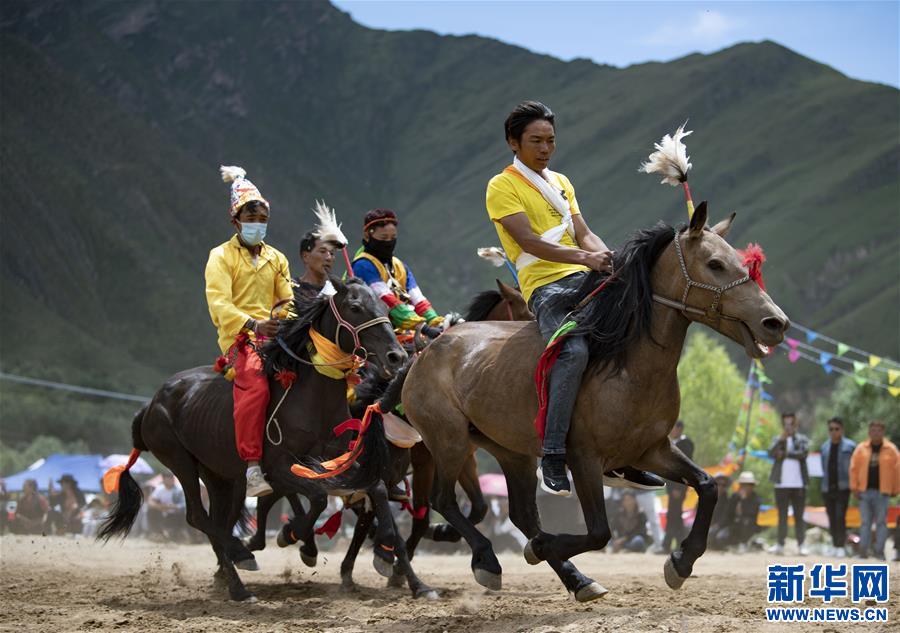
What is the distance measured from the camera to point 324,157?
16500 cm

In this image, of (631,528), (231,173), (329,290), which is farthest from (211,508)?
(631,528)

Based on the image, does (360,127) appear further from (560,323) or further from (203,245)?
(560,323)

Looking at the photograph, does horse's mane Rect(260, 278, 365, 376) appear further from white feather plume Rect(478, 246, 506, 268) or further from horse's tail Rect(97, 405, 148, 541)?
horse's tail Rect(97, 405, 148, 541)

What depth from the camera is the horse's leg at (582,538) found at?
6887mm

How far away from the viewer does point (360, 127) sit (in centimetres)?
17612

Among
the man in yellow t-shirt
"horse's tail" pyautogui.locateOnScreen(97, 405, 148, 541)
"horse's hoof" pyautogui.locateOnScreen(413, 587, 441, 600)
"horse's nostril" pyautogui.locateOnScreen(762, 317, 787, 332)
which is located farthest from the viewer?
"horse's tail" pyautogui.locateOnScreen(97, 405, 148, 541)

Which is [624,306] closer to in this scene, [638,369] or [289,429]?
[638,369]

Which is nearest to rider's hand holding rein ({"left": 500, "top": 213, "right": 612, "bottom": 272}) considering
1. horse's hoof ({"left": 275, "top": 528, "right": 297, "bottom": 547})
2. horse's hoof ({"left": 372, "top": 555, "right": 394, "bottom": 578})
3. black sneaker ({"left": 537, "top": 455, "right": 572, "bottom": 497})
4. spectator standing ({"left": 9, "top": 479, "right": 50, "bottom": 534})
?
black sneaker ({"left": 537, "top": 455, "right": 572, "bottom": 497})

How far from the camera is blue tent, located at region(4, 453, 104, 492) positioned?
2397 cm

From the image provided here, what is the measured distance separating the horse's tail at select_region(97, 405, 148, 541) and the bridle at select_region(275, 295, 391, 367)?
2.09m

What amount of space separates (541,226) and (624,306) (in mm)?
971

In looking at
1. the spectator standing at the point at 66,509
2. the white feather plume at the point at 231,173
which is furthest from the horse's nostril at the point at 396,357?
the spectator standing at the point at 66,509

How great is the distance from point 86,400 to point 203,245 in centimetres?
3746

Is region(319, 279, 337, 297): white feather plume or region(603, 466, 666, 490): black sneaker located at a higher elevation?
region(319, 279, 337, 297): white feather plume
